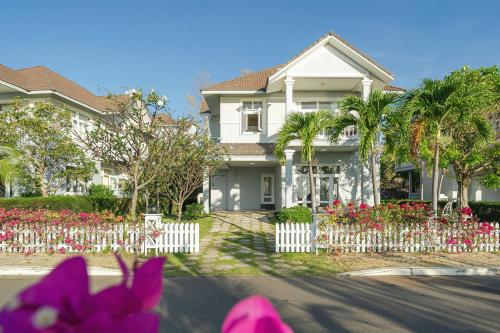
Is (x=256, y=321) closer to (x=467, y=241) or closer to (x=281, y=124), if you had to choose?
(x=467, y=241)

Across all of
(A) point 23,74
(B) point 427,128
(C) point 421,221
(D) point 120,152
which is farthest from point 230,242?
(A) point 23,74

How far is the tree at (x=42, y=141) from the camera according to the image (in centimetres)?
1864

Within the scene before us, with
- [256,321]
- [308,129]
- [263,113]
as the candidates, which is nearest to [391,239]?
[308,129]

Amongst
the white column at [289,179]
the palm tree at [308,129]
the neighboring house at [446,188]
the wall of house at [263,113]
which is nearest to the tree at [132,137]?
the palm tree at [308,129]

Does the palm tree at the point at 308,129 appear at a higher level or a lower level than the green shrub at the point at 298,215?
higher

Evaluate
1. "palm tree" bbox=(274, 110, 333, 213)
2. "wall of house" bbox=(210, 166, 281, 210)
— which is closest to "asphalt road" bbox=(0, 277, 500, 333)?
"palm tree" bbox=(274, 110, 333, 213)

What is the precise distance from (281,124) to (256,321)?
22119 millimetres

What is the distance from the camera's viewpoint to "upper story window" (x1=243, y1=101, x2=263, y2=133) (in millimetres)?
23641

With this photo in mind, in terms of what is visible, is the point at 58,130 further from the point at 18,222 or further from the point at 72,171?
the point at 18,222

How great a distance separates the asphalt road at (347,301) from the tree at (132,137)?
477 centimetres

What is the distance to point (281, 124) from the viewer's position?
22.5 m

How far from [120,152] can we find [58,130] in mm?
9363

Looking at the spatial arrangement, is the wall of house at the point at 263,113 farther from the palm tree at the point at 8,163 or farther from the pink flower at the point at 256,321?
the pink flower at the point at 256,321

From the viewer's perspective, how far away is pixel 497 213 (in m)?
18.3
